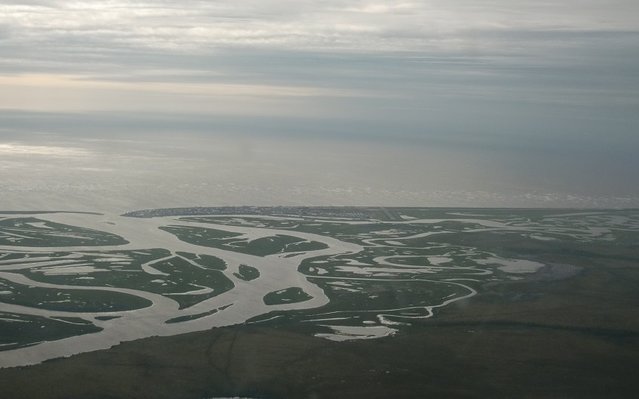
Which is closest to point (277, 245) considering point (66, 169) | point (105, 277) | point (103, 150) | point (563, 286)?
point (105, 277)

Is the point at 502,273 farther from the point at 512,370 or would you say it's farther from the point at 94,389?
the point at 94,389

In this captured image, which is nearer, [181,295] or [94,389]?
[94,389]

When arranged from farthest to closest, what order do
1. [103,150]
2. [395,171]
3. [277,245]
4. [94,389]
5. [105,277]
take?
[103,150]
[395,171]
[277,245]
[105,277]
[94,389]

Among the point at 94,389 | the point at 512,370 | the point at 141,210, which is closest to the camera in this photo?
the point at 94,389

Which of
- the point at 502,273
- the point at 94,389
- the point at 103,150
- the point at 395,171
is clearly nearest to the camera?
the point at 94,389

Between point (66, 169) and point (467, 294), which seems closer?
point (467, 294)

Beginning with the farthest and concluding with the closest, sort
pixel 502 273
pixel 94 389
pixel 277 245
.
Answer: pixel 277 245
pixel 502 273
pixel 94 389

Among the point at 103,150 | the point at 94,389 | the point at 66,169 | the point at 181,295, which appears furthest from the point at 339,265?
the point at 103,150

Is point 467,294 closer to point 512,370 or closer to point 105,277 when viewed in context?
point 512,370
